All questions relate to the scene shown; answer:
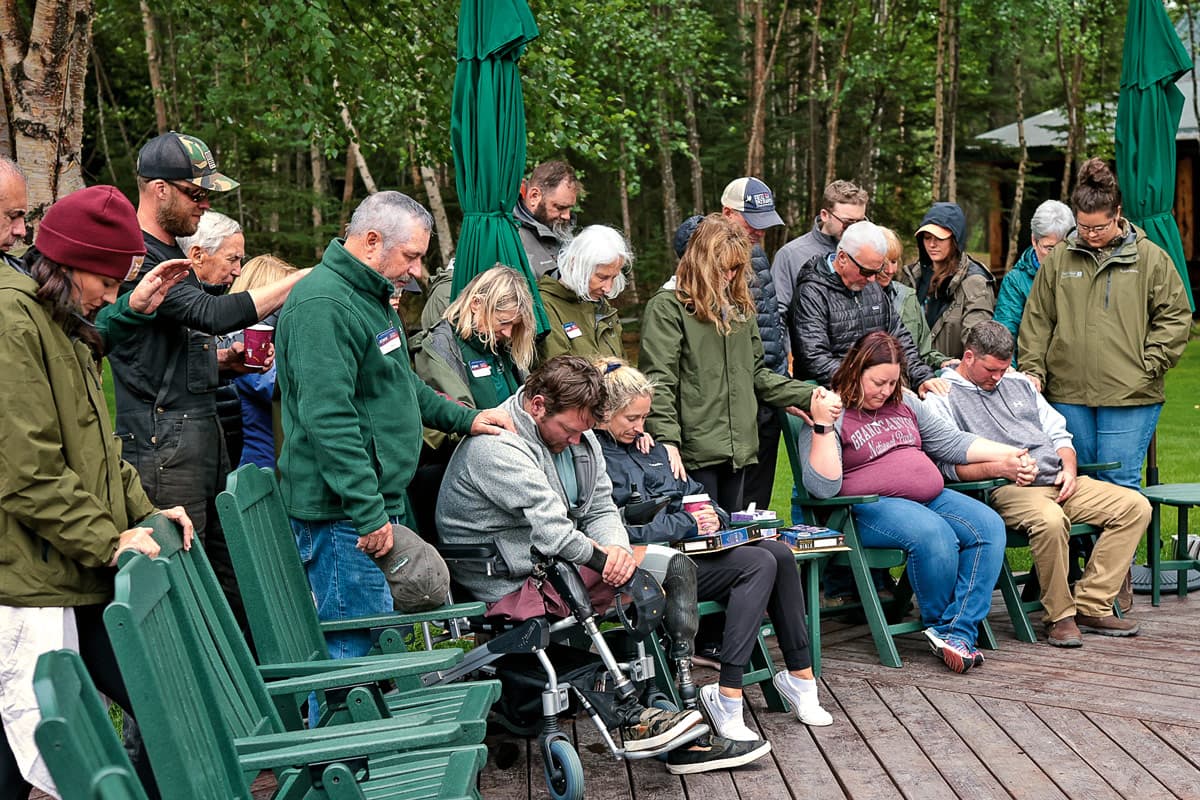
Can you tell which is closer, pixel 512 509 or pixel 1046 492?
pixel 512 509

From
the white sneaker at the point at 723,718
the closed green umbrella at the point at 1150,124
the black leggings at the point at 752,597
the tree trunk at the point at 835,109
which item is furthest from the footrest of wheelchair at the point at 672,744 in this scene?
the tree trunk at the point at 835,109

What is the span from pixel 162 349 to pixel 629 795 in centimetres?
199

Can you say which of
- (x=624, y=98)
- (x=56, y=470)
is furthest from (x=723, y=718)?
(x=624, y=98)

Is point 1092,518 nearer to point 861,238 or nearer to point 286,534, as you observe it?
point 861,238

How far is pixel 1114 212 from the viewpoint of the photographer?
6.37m

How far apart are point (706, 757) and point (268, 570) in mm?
1611

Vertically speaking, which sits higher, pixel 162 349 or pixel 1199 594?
pixel 162 349

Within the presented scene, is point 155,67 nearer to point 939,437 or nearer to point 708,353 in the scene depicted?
point 708,353

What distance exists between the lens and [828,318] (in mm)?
5961

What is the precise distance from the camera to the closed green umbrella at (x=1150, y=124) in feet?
22.5

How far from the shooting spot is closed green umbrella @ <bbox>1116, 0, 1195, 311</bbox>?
685cm

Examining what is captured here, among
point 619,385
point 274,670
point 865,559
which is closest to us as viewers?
point 274,670

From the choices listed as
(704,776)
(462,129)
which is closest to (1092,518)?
(704,776)

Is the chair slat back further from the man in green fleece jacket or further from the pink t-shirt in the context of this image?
the pink t-shirt
